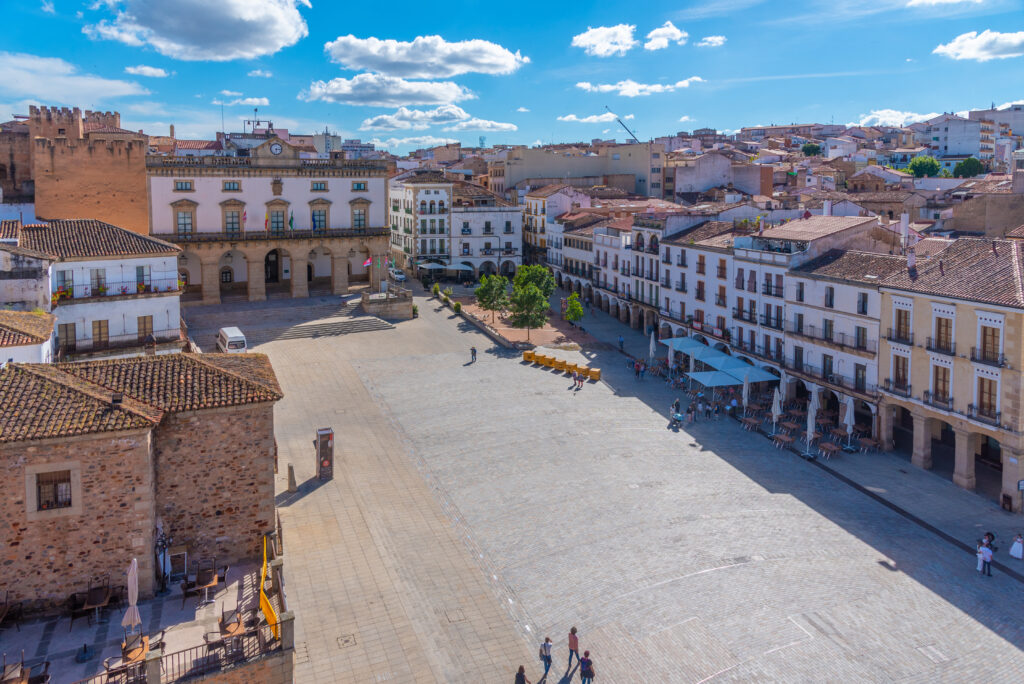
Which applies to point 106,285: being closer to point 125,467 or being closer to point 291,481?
point 291,481

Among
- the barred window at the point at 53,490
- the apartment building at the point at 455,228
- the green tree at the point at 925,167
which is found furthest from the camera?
the green tree at the point at 925,167

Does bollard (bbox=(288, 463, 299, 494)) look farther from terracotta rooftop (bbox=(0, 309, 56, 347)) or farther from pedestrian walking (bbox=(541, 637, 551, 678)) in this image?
pedestrian walking (bbox=(541, 637, 551, 678))

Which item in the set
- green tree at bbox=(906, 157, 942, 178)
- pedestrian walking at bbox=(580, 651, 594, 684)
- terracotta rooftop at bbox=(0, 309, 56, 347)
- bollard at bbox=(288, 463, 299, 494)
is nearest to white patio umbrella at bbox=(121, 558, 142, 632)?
pedestrian walking at bbox=(580, 651, 594, 684)

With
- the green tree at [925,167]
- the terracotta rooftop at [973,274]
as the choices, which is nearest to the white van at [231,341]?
the terracotta rooftop at [973,274]

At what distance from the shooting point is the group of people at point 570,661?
1986 cm

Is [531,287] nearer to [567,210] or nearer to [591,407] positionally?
[591,407]

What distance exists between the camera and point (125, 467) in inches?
781

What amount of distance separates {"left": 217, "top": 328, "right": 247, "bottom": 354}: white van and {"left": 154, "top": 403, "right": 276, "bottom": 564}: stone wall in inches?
1016

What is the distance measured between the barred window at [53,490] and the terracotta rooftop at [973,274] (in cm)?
3231

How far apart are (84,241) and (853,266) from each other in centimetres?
3892

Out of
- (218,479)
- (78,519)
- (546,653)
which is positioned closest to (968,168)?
(546,653)

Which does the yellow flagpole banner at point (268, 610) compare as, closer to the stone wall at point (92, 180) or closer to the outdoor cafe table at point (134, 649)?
the outdoor cafe table at point (134, 649)

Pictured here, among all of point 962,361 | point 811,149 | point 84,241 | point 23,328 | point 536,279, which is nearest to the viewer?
point 23,328

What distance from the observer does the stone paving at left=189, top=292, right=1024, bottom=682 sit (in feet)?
70.3
